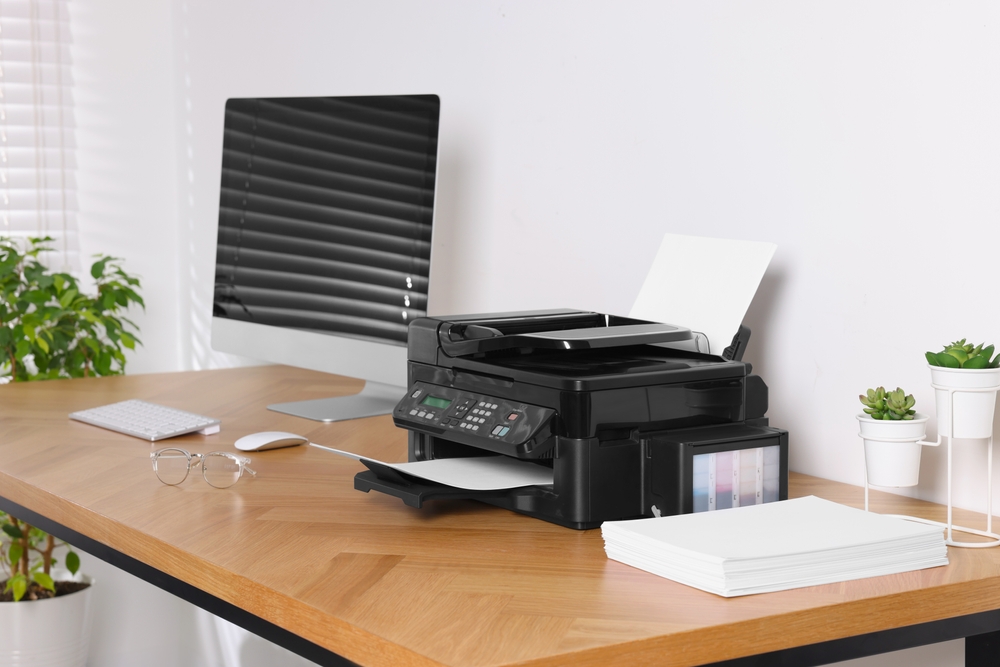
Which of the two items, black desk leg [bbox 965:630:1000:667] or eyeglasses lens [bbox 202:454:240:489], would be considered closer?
black desk leg [bbox 965:630:1000:667]

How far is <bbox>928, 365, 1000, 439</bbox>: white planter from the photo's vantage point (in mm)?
1026

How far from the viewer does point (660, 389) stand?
44.4 inches

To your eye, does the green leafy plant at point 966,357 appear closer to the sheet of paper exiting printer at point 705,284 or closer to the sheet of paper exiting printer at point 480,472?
the sheet of paper exiting printer at point 705,284

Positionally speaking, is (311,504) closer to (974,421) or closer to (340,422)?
(340,422)

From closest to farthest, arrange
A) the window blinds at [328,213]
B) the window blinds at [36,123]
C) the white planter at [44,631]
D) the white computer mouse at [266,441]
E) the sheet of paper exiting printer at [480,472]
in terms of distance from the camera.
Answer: the sheet of paper exiting printer at [480,472] → the white computer mouse at [266,441] → the window blinds at [328,213] → the white planter at [44,631] → the window blinds at [36,123]

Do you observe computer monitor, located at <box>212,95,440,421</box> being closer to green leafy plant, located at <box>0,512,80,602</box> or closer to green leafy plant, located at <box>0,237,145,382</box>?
green leafy plant, located at <box>0,237,145,382</box>

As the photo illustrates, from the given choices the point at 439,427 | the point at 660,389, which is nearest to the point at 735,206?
the point at 660,389

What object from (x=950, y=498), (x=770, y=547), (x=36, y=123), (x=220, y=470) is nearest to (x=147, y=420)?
(x=220, y=470)

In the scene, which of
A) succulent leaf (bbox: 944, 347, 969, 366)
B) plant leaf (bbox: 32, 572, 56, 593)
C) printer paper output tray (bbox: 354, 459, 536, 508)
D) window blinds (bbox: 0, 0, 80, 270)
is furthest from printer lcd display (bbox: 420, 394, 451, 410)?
window blinds (bbox: 0, 0, 80, 270)

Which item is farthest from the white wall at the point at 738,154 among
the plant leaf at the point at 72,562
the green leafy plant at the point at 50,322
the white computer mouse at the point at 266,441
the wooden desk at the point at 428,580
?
the plant leaf at the point at 72,562

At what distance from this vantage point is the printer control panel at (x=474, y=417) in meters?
1.09

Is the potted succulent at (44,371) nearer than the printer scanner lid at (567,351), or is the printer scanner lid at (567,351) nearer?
the printer scanner lid at (567,351)

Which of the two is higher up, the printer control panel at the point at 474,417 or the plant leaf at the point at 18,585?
the printer control panel at the point at 474,417

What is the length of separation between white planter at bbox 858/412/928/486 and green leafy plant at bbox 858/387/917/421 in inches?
0.5
